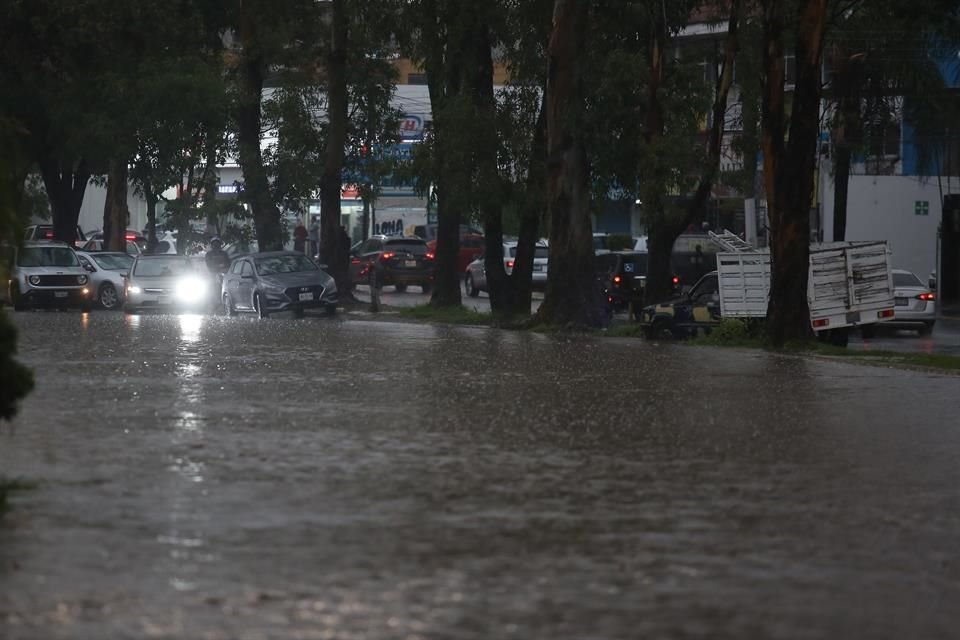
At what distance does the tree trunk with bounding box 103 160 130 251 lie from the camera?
62375 mm

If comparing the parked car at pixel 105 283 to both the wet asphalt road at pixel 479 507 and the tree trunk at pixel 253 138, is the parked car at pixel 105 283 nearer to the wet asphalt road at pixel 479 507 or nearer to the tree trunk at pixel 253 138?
the tree trunk at pixel 253 138

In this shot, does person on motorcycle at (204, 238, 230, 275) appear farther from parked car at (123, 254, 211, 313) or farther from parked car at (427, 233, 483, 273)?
parked car at (427, 233, 483, 273)

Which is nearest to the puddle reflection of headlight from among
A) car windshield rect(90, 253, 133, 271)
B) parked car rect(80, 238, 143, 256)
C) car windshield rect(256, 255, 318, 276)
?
car windshield rect(90, 253, 133, 271)

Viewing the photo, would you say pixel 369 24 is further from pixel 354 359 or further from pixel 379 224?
pixel 379 224

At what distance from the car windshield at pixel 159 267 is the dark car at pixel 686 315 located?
17995mm

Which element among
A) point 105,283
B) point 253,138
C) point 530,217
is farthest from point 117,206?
point 530,217

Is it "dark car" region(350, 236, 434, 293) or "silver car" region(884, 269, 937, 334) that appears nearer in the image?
"silver car" region(884, 269, 937, 334)

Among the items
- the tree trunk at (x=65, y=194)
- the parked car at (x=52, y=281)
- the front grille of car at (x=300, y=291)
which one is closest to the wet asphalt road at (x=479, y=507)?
the front grille of car at (x=300, y=291)

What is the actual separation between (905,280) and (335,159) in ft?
51.2

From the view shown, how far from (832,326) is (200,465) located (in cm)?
2001

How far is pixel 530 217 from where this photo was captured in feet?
128

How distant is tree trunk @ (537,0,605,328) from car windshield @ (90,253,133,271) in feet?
59.1

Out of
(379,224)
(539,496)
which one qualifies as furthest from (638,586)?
(379,224)

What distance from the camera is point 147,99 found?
181ft
